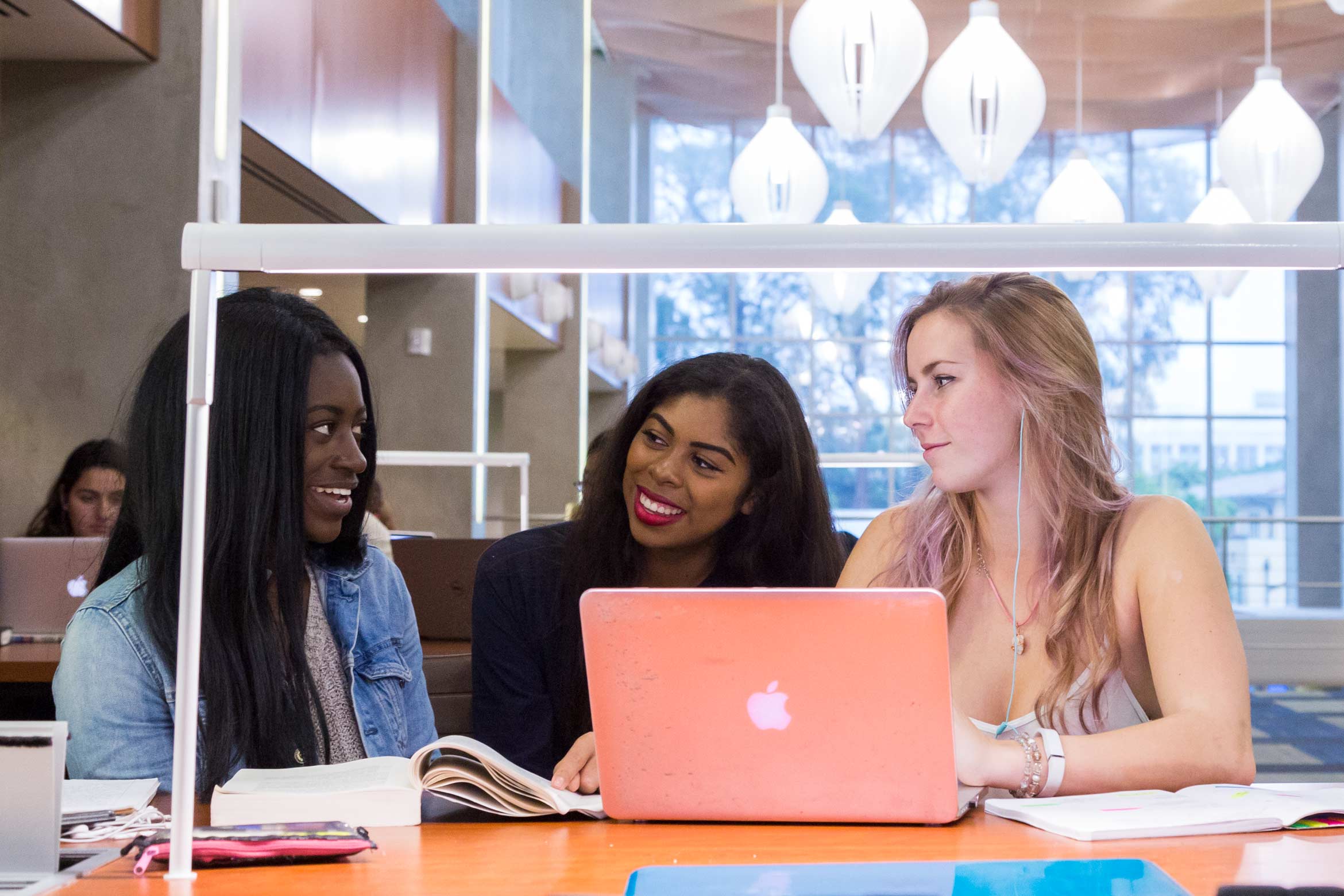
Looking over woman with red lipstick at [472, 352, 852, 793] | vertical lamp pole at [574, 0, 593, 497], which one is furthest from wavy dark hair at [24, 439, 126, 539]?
vertical lamp pole at [574, 0, 593, 497]

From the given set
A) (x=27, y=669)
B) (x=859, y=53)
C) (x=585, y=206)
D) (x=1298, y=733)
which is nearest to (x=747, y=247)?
(x=27, y=669)

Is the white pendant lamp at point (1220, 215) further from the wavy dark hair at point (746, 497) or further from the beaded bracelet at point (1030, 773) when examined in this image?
the beaded bracelet at point (1030, 773)

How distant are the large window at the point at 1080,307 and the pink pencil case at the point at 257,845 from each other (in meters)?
10.1

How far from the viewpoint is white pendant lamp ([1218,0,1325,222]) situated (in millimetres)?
3703

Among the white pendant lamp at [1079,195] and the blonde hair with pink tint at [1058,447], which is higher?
the white pendant lamp at [1079,195]

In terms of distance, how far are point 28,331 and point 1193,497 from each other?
10.4 m

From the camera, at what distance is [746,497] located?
69.9 inches

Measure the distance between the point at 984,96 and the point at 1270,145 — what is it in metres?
1.04

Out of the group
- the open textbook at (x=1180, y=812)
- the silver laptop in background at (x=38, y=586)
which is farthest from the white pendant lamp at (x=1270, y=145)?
the silver laptop in background at (x=38, y=586)

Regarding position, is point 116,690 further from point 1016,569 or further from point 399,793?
point 1016,569

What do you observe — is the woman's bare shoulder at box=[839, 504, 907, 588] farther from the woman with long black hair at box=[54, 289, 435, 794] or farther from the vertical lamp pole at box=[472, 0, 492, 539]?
the vertical lamp pole at box=[472, 0, 492, 539]

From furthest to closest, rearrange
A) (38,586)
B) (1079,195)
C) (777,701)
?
(1079,195), (38,586), (777,701)

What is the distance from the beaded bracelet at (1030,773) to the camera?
41.5 inches

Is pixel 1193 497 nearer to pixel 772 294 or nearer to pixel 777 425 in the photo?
pixel 772 294
